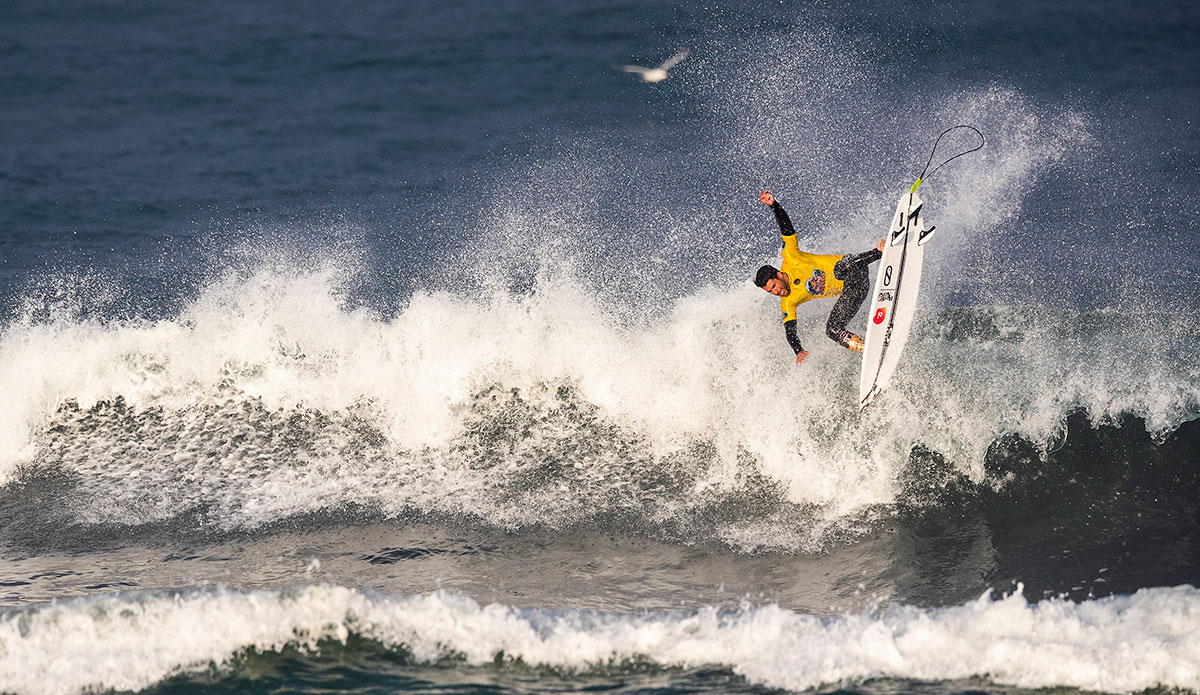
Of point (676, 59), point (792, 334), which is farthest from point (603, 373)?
point (676, 59)

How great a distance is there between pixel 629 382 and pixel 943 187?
5617 mm

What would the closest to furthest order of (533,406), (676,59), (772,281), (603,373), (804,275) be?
(772,281)
(804,275)
(533,406)
(603,373)
(676,59)

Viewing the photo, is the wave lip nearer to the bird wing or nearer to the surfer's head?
the surfer's head

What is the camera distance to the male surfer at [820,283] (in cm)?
873

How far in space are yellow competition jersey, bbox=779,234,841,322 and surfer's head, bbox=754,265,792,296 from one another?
0.09 m

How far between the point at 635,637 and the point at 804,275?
364 cm

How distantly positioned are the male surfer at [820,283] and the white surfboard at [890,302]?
17cm

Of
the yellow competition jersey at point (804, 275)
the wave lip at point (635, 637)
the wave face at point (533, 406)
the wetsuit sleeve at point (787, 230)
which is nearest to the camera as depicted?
the wave lip at point (635, 637)

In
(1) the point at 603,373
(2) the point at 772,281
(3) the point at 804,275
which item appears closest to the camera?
(2) the point at 772,281

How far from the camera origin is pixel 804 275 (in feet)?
28.8

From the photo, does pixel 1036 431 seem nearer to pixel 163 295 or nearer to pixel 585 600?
pixel 585 600

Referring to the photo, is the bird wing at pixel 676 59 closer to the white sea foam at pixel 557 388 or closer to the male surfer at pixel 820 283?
the white sea foam at pixel 557 388

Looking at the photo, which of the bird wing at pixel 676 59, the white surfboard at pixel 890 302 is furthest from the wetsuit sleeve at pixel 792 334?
the bird wing at pixel 676 59

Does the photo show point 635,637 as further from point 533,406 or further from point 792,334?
point 533,406
